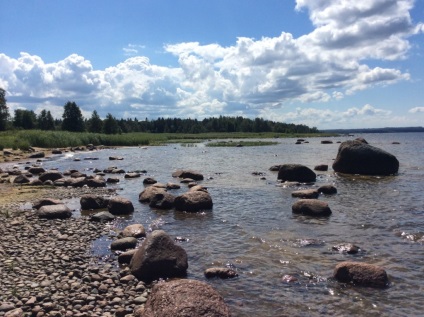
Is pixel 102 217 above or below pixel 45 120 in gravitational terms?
below

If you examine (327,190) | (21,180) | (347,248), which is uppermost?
(327,190)

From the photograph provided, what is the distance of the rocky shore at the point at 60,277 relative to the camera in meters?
7.88

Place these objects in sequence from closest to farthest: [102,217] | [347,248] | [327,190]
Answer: [347,248]
[102,217]
[327,190]

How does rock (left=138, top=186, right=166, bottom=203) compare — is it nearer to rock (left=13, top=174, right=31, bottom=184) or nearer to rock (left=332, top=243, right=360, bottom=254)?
rock (left=332, top=243, right=360, bottom=254)

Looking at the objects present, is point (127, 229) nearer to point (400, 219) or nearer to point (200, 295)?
point (200, 295)

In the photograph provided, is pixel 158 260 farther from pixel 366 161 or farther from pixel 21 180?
pixel 366 161

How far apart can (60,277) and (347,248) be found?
8.20 meters

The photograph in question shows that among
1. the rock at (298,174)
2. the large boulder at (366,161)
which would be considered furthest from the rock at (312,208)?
the large boulder at (366,161)

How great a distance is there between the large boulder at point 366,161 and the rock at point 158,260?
2551 cm

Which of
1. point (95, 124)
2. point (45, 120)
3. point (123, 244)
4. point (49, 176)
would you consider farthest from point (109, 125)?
point (123, 244)

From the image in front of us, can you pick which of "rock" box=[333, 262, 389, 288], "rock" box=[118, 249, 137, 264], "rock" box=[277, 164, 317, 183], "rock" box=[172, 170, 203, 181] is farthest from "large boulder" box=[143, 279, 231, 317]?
"rock" box=[172, 170, 203, 181]

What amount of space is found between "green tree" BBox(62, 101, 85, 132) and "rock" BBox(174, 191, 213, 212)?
10828 cm

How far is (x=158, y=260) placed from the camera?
9734 mm

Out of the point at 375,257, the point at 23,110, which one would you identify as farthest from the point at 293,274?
the point at 23,110
